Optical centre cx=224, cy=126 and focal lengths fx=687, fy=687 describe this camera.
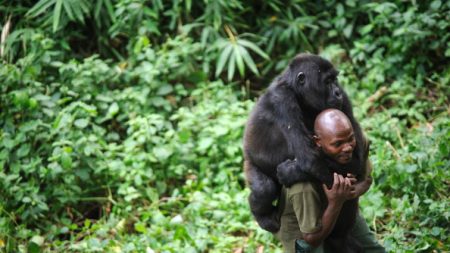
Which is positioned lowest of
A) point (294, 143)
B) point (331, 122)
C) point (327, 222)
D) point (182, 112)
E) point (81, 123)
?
point (182, 112)

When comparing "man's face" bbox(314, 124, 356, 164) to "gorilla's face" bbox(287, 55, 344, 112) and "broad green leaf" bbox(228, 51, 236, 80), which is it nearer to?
"gorilla's face" bbox(287, 55, 344, 112)

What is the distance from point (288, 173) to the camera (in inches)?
164

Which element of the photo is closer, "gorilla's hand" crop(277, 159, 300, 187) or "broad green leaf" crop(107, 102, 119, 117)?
"gorilla's hand" crop(277, 159, 300, 187)

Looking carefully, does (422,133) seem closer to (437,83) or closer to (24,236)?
(437,83)

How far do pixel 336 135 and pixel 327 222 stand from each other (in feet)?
1.67

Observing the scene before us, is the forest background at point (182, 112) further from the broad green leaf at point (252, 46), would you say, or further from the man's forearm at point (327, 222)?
the man's forearm at point (327, 222)

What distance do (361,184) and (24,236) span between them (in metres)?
3.27

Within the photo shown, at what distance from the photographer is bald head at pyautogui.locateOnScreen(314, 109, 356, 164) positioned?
393cm

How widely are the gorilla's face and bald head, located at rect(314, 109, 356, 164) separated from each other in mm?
488

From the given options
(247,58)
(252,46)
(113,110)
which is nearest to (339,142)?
(113,110)

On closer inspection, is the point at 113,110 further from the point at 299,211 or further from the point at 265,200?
the point at 299,211

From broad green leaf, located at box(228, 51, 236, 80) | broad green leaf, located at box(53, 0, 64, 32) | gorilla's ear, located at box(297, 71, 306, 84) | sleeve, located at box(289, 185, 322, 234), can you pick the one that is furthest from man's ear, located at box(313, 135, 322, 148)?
broad green leaf, located at box(53, 0, 64, 32)

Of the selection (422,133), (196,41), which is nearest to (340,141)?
(422,133)

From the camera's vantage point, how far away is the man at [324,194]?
392 centimetres
